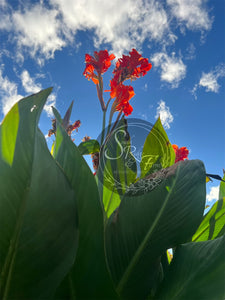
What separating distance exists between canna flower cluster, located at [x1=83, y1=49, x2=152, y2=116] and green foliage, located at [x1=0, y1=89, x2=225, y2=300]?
12.8 inches

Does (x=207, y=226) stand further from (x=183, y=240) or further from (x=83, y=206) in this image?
(x=83, y=206)

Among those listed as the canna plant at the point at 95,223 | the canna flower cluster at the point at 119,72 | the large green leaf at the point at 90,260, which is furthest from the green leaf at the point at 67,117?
the large green leaf at the point at 90,260

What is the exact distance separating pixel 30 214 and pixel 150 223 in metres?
0.23

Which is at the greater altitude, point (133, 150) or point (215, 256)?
point (133, 150)

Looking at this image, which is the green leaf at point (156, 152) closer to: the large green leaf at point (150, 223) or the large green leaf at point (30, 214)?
the large green leaf at point (150, 223)

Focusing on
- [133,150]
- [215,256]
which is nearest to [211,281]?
[215,256]

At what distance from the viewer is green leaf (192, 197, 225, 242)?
0.56 meters

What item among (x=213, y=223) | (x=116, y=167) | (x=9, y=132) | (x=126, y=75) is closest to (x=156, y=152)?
(x=116, y=167)

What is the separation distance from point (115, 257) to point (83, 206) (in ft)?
0.41

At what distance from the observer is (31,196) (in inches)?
9.2

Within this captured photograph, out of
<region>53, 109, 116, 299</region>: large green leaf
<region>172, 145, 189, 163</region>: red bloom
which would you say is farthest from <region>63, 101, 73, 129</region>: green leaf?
<region>53, 109, 116, 299</region>: large green leaf

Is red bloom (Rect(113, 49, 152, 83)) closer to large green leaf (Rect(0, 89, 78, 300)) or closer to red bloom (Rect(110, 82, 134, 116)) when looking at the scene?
red bloom (Rect(110, 82, 134, 116))

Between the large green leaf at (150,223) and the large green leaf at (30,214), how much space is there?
0.14 m

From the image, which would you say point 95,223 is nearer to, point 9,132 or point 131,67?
point 9,132
